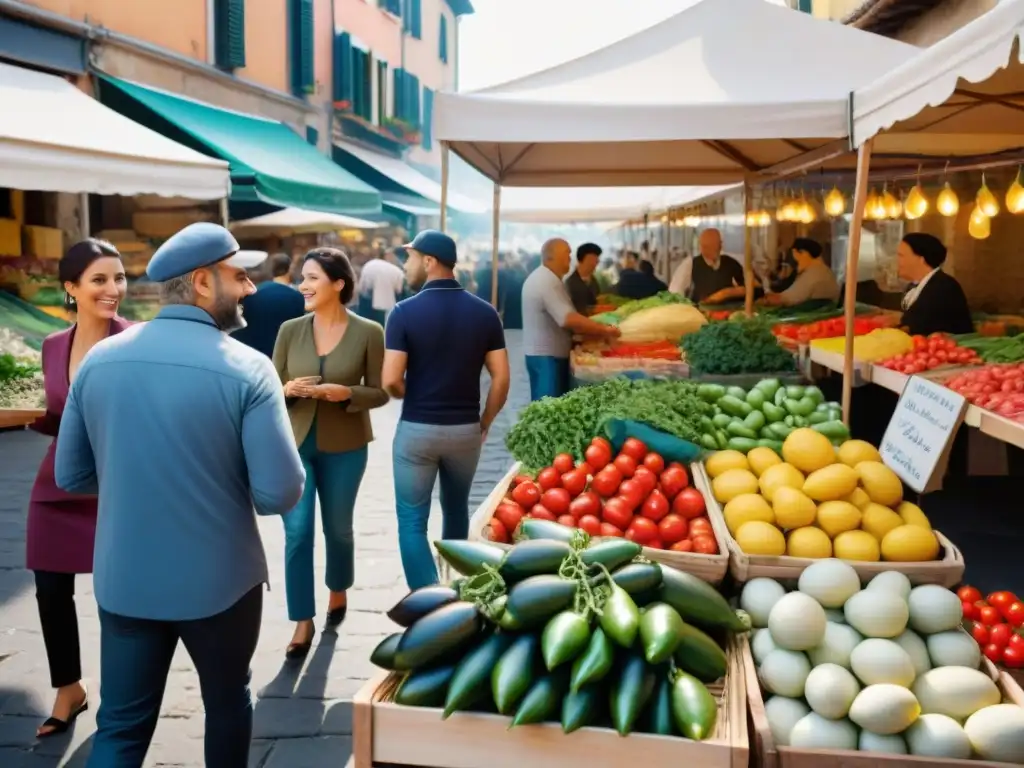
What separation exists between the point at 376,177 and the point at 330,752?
19.3 metres

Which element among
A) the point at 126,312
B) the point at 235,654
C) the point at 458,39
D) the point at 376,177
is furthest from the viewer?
the point at 458,39

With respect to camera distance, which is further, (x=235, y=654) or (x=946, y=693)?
(x=235, y=654)

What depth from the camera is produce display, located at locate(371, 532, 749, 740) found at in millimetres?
2412

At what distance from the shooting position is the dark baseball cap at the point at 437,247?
479 centimetres

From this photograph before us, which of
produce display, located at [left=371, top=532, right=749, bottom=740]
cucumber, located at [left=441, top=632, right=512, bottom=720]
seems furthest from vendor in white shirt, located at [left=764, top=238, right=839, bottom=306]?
cucumber, located at [left=441, top=632, right=512, bottom=720]

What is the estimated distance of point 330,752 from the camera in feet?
12.4

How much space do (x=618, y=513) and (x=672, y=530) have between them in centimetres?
20

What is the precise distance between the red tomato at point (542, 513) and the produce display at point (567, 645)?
906 millimetres

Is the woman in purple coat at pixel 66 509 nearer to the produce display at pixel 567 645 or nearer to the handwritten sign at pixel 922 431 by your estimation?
the produce display at pixel 567 645

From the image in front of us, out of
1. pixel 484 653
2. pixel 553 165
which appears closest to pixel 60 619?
pixel 484 653

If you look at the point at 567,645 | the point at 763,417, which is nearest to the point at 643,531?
the point at 567,645

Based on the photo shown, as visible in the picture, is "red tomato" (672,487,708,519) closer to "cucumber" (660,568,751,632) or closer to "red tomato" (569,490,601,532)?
"red tomato" (569,490,601,532)

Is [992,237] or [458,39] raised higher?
[458,39]

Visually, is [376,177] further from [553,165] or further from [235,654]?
[235,654]
